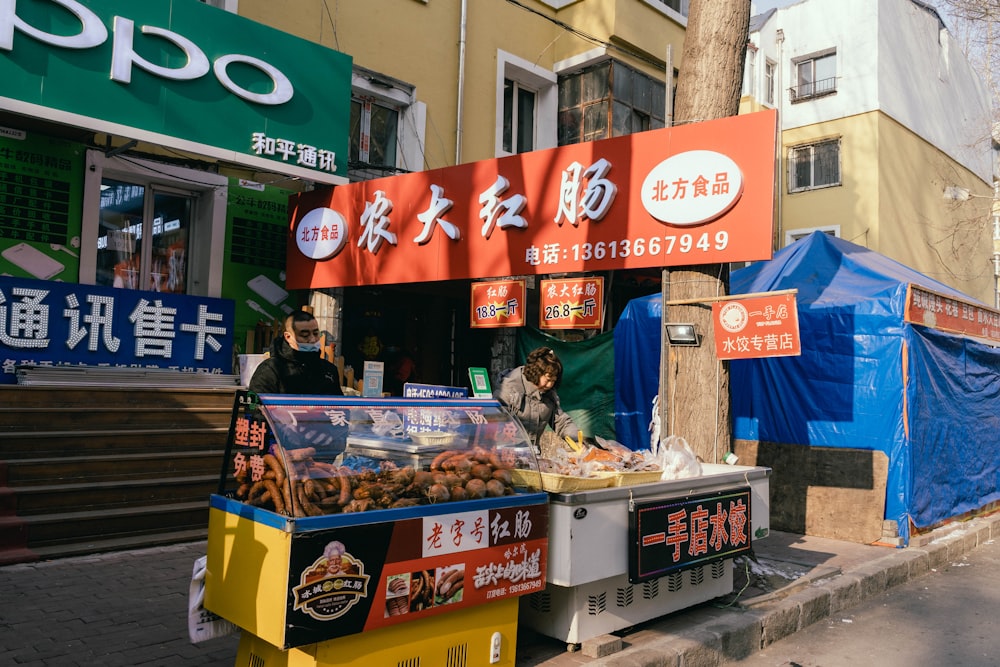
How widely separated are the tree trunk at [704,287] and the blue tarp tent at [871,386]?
2.90 meters

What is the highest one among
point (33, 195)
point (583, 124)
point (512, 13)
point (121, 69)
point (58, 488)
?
point (512, 13)

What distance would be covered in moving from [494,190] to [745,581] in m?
4.49

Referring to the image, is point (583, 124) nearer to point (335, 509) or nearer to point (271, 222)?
point (271, 222)

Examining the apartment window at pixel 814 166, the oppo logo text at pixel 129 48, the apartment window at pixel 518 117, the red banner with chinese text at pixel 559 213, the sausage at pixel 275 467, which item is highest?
the apartment window at pixel 814 166

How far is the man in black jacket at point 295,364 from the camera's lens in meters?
4.87

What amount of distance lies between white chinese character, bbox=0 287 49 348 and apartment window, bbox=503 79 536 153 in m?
8.05

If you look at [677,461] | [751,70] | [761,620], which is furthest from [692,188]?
[751,70]

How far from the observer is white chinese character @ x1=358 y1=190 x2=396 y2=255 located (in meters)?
8.61

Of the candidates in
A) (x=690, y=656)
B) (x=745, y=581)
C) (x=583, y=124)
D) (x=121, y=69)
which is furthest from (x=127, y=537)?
(x=583, y=124)

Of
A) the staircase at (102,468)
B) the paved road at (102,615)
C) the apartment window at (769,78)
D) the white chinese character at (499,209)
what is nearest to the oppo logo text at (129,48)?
the white chinese character at (499,209)

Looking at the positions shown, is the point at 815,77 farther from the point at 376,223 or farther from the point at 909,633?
the point at 909,633

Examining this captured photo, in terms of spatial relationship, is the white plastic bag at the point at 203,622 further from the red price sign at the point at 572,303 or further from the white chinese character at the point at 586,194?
the white chinese character at the point at 586,194

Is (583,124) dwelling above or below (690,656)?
above

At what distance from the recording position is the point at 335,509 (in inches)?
136
